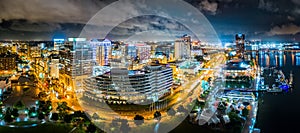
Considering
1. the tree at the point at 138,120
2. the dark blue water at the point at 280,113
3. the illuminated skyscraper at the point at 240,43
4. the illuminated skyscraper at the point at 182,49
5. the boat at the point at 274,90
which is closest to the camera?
the tree at the point at 138,120

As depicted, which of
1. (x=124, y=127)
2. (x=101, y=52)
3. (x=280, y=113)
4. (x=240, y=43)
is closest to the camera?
(x=124, y=127)

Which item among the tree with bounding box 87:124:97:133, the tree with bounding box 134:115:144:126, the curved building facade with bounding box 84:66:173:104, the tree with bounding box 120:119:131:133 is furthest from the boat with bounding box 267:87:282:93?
the tree with bounding box 87:124:97:133

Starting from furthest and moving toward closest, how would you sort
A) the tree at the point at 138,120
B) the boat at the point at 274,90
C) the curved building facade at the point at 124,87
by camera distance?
the boat at the point at 274,90, the curved building facade at the point at 124,87, the tree at the point at 138,120

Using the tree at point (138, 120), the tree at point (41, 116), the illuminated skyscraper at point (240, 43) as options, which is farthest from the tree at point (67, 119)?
the illuminated skyscraper at point (240, 43)

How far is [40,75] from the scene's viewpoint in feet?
30.2

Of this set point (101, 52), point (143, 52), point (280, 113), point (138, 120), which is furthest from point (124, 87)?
point (143, 52)

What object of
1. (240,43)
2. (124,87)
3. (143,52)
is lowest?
(124,87)

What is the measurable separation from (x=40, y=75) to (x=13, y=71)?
160cm

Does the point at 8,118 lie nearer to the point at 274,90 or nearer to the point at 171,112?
the point at 171,112

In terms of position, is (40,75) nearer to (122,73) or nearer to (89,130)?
(122,73)

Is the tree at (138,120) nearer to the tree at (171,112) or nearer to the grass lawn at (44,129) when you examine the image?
the tree at (171,112)

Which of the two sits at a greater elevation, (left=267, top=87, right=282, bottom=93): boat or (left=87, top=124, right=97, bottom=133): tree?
(left=267, top=87, right=282, bottom=93): boat

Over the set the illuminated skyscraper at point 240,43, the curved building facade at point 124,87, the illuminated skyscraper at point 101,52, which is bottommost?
the curved building facade at point 124,87

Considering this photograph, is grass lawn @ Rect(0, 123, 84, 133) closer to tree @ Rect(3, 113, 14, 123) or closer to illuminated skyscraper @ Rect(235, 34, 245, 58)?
tree @ Rect(3, 113, 14, 123)
